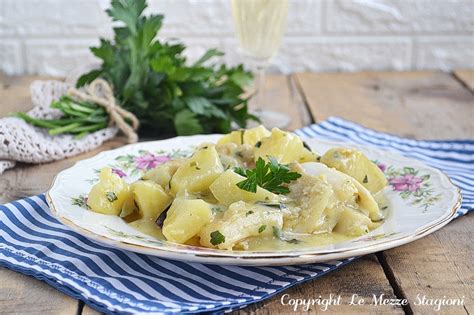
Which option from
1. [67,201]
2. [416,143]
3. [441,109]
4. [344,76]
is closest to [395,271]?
[67,201]

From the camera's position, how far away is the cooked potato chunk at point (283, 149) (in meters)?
1.30

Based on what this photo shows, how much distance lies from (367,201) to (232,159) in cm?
23

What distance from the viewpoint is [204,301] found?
3.29 ft

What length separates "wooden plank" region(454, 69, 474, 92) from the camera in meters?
2.51

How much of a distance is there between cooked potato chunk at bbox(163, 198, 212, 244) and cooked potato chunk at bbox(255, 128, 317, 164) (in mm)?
224

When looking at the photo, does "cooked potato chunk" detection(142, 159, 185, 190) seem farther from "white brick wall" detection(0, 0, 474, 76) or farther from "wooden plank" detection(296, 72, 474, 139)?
"white brick wall" detection(0, 0, 474, 76)

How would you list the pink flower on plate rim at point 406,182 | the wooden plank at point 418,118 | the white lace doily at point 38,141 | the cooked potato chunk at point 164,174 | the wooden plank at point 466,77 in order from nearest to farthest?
the wooden plank at point 418,118 → the cooked potato chunk at point 164,174 → the pink flower on plate rim at point 406,182 → the white lace doily at point 38,141 → the wooden plank at point 466,77

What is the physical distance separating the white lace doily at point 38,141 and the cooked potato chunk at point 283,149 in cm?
58

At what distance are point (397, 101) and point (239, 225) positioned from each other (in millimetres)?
1330

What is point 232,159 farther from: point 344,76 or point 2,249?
point 344,76

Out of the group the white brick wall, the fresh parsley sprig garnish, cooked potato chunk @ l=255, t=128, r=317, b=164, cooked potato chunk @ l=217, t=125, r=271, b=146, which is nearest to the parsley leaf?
the fresh parsley sprig garnish

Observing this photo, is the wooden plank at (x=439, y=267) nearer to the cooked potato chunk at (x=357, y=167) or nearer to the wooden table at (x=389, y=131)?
the wooden table at (x=389, y=131)

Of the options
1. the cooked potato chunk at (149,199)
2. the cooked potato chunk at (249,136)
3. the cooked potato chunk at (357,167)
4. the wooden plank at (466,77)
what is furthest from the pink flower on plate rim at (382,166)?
the wooden plank at (466,77)

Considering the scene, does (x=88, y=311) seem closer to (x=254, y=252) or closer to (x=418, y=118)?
(x=254, y=252)
